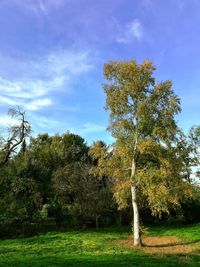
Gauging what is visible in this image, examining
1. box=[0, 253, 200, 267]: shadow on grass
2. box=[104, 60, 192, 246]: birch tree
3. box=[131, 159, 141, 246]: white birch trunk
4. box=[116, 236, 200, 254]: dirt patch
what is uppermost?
box=[104, 60, 192, 246]: birch tree

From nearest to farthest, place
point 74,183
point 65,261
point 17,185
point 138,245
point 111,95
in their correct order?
1. point 65,261
2. point 138,245
3. point 111,95
4. point 17,185
5. point 74,183

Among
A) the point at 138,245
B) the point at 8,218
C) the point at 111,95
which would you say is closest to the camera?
the point at 138,245

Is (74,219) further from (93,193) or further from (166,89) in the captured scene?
(166,89)

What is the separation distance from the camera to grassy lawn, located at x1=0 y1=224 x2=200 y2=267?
18.0 m

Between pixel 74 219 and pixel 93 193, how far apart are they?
3241mm

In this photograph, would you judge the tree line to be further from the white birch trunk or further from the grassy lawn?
the grassy lawn

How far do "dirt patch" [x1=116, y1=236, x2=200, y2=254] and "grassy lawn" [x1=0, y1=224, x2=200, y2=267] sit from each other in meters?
0.41

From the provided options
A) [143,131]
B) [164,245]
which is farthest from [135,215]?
[143,131]

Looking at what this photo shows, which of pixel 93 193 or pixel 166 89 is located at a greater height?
pixel 166 89

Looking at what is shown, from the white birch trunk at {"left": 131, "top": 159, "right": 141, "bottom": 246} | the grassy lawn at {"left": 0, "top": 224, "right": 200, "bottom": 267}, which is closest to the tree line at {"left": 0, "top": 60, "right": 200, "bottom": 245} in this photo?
the white birch trunk at {"left": 131, "top": 159, "right": 141, "bottom": 246}

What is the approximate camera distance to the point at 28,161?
38500 millimetres

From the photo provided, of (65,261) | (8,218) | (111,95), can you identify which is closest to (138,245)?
(65,261)

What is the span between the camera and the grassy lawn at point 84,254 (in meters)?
18.0

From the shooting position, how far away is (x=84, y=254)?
21.1 meters
